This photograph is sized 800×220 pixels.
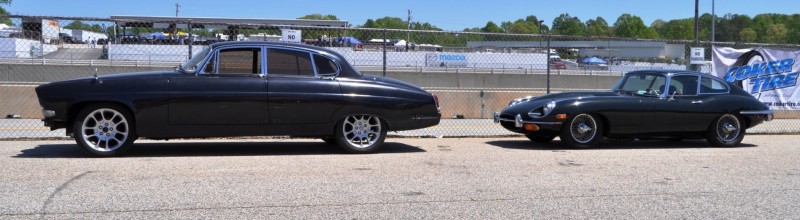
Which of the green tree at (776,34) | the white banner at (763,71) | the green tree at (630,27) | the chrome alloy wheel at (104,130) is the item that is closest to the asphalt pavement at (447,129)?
the white banner at (763,71)

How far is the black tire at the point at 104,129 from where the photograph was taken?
25.9 feet

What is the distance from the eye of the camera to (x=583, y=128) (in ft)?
31.8

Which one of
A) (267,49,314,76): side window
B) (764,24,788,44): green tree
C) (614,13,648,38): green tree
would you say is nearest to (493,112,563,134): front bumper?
(267,49,314,76): side window

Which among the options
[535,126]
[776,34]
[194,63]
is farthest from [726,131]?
[776,34]

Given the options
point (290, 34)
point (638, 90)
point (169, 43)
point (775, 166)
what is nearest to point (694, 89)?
point (638, 90)

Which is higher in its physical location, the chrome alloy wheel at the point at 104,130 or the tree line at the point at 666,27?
the tree line at the point at 666,27

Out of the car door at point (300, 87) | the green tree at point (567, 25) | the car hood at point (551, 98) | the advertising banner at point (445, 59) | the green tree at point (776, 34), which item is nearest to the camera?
the car door at point (300, 87)

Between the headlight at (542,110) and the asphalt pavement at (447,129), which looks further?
the asphalt pavement at (447,129)

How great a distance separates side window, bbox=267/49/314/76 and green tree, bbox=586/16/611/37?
315ft

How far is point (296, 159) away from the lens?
8305 millimetres

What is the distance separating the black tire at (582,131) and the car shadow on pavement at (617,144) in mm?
167

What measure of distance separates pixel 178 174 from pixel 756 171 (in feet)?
19.6

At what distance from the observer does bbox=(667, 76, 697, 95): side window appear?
1014 cm

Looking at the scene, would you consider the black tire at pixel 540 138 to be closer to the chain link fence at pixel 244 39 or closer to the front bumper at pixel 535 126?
the front bumper at pixel 535 126
